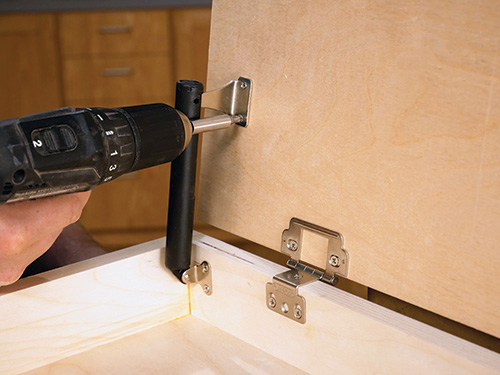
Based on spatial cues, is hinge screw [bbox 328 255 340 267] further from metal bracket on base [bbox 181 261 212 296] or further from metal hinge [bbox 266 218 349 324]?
metal bracket on base [bbox 181 261 212 296]

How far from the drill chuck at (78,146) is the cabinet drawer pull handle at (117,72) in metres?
1.58

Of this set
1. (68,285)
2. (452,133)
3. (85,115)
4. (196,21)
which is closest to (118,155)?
(85,115)

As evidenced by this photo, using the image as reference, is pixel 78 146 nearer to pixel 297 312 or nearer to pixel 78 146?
pixel 78 146

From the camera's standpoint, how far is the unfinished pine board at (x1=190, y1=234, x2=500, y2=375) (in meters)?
0.51

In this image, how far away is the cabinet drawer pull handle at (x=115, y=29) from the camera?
205 centimetres

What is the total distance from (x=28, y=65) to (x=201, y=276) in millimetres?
1583

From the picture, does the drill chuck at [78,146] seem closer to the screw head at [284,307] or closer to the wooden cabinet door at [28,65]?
the screw head at [284,307]

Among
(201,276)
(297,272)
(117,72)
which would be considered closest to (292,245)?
(297,272)

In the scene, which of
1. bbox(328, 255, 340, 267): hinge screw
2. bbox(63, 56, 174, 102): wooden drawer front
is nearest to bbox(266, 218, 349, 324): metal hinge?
bbox(328, 255, 340, 267): hinge screw

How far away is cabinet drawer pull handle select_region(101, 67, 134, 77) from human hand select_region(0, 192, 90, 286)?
1.60 meters

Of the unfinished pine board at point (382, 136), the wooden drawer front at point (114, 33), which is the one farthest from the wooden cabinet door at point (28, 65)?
the unfinished pine board at point (382, 136)

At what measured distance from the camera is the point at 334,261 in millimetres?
604

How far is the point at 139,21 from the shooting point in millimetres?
2059

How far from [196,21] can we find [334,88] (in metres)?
1.59
